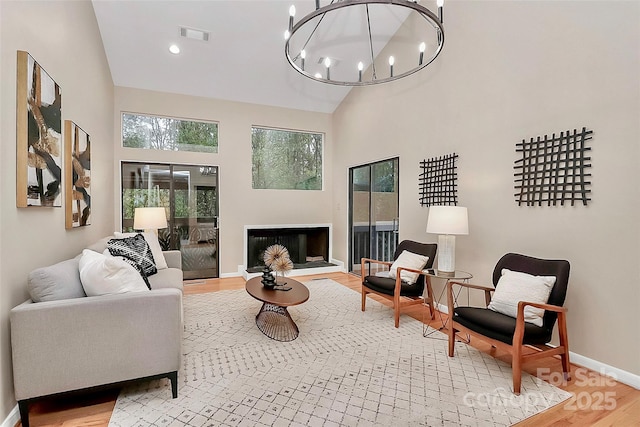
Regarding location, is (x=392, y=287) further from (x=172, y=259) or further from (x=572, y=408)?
(x=172, y=259)

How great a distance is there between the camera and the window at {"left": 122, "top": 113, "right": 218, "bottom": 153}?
211 inches

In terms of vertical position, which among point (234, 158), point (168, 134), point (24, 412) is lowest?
point (24, 412)

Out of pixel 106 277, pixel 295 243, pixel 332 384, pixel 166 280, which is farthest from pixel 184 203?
pixel 332 384

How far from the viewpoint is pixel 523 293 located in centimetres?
251

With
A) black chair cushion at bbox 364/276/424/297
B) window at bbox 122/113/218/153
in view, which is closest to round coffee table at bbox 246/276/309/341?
black chair cushion at bbox 364/276/424/297

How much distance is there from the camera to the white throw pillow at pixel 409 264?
360cm

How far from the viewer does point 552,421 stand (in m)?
1.96

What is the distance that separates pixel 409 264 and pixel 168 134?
4.55 metres

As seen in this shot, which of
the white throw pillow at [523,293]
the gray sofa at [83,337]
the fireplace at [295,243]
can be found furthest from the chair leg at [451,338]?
the fireplace at [295,243]

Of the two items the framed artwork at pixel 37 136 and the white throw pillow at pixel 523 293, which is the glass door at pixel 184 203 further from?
the white throw pillow at pixel 523 293

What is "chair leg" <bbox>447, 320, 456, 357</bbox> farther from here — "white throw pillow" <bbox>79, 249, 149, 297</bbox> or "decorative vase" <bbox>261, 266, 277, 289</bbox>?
"white throw pillow" <bbox>79, 249, 149, 297</bbox>

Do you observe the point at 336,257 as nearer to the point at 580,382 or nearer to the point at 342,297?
the point at 342,297

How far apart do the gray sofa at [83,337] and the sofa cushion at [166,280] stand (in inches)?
39.0

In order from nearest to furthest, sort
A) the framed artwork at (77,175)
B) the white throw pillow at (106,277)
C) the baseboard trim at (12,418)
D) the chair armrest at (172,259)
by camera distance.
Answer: the baseboard trim at (12,418) < the white throw pillow at (106,277) < the framed artwork at (77,175) < the chair armrest at (172,259)
